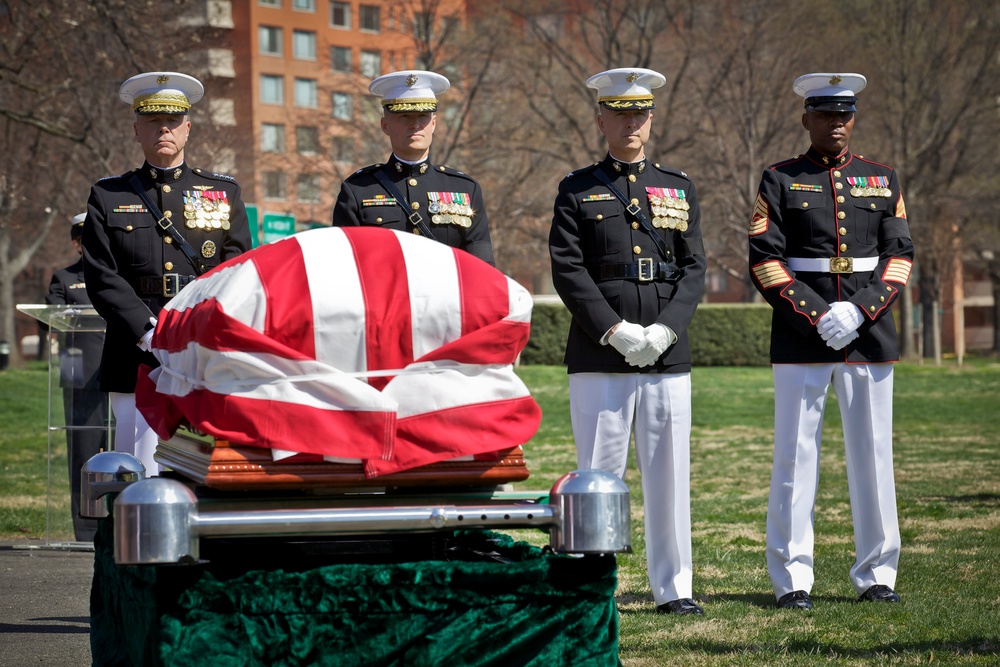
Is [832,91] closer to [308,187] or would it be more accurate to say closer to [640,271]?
[640,271]

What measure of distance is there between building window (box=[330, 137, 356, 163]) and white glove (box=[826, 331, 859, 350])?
31036 mm

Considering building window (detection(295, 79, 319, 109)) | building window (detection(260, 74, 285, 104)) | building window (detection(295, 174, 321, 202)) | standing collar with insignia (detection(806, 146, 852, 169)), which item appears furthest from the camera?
building window (detection(295, 79, 319, 109))

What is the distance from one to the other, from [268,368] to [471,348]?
0.53m

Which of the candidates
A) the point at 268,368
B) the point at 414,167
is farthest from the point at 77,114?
the point at 268,368

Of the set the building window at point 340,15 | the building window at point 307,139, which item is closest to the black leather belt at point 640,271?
the building window at point 307,139

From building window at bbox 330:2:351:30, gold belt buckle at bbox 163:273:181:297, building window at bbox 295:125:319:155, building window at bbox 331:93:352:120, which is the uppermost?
building window at bbox 330:2:351:30

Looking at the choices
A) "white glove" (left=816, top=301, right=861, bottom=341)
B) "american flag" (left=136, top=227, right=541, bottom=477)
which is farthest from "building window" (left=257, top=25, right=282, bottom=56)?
"american flag" (left=136, top=227, right=541, bottom=477)

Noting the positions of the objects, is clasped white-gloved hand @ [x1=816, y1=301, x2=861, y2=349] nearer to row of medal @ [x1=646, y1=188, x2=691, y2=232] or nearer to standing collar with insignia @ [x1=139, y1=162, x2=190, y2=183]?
row of medal @ [x1=646, y1=188, x2=691, y2=232]

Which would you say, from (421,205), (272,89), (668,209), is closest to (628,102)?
(668,209)

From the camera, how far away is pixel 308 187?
133ft

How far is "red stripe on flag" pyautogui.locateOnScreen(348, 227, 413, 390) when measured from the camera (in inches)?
134

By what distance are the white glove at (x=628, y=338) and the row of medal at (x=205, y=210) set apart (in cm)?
191

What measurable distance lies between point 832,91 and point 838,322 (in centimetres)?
121

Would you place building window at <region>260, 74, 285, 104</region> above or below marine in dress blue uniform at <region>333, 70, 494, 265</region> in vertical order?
above
